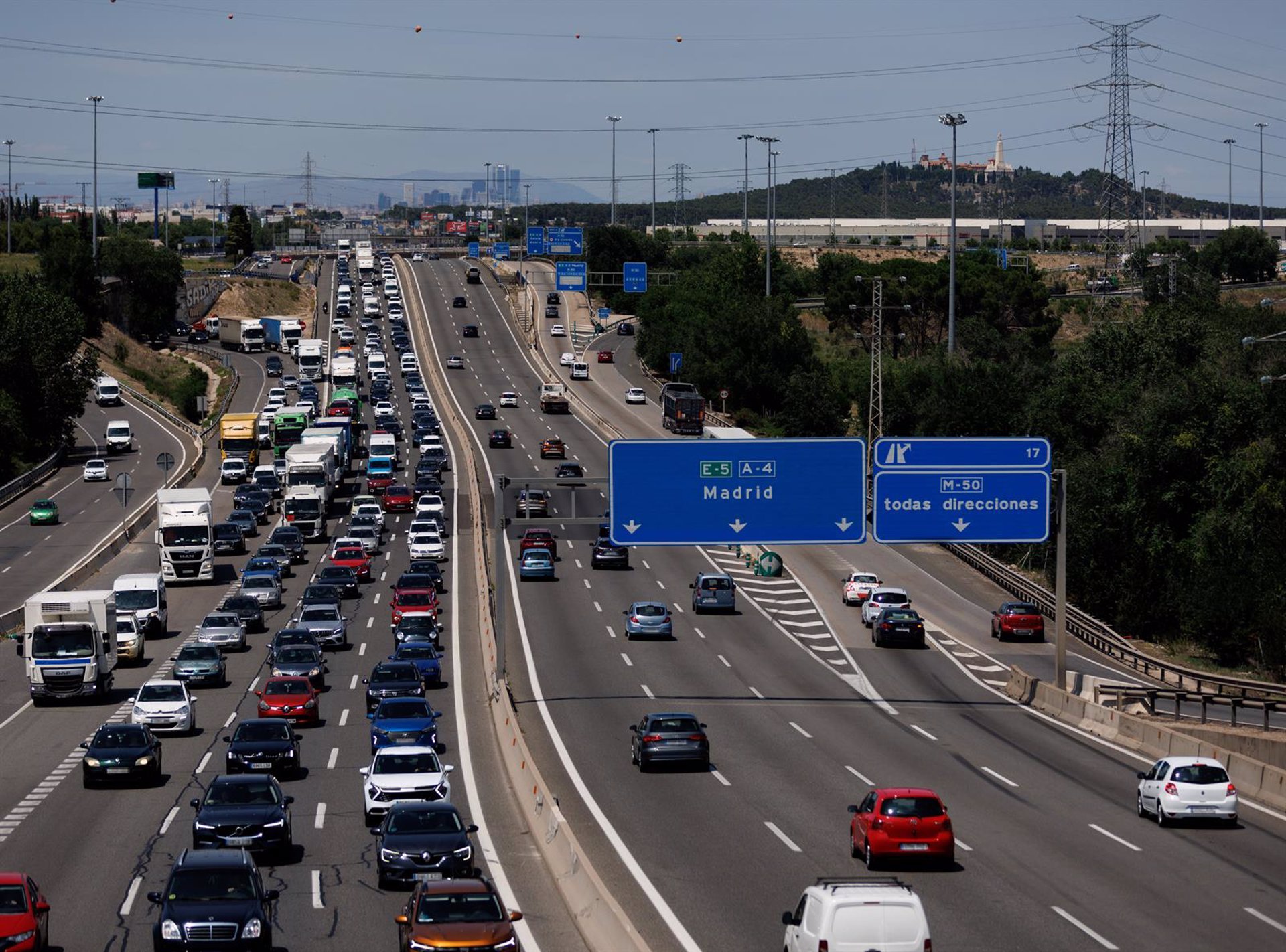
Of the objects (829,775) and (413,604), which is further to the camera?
(413,604)

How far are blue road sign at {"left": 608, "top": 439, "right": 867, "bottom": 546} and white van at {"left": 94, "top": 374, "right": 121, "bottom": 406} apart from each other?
285 feet

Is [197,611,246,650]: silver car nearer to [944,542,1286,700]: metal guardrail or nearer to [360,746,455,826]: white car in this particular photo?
[360,746,455,826]: white car

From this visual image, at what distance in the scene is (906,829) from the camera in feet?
81.2

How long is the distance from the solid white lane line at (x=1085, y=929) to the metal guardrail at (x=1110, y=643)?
2151 cm

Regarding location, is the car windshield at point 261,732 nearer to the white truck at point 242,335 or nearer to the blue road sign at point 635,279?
the blue road sign at point 635,279

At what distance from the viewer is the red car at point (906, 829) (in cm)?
2469

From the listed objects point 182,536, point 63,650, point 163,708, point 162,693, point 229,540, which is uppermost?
point 182,536

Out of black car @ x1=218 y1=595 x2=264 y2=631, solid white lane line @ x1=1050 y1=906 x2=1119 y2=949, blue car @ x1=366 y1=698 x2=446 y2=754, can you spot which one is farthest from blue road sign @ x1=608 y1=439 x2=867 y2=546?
solid white lane line @ x1=1050 y1=906 x2=1119 y2=949

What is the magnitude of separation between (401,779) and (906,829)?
8.96 m

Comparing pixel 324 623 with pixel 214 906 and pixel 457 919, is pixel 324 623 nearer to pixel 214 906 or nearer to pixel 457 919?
pixel 214 906

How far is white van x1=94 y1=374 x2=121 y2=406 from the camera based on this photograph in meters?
119

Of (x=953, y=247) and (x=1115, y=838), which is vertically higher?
(x=953, y=247)

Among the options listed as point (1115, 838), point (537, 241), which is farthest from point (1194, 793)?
point (537, 241)

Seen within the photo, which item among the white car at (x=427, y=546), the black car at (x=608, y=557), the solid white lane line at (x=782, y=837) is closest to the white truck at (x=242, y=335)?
the white car at (x=427, y=546)
